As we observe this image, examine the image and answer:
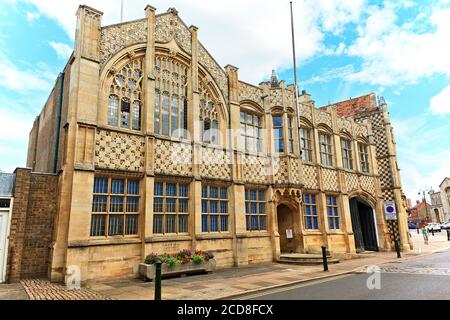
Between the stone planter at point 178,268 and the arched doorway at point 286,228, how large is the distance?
6.69 metres

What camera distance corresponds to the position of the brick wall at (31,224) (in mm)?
9594

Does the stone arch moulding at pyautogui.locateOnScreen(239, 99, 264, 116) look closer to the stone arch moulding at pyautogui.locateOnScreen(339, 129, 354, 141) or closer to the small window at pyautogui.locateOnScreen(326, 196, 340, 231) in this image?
the small window at pyautogui.locateOnScreen(326, 196, 340, 231)

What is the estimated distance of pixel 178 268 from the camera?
11.2m

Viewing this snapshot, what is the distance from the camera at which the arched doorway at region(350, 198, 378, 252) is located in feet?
70.6

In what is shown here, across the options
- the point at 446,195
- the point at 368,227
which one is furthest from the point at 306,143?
the point at 446,195

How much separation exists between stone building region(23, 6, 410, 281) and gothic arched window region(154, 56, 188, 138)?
49 mm

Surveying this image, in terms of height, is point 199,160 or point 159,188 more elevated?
point 199,160

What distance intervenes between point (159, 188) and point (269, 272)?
5798mm

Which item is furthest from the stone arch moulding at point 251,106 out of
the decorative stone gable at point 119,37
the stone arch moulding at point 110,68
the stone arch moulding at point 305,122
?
the decorative stone gable at point 119,37

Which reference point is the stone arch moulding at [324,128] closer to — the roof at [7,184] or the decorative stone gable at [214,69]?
the decorative stone gable at [214,69]

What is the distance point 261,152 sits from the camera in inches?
666

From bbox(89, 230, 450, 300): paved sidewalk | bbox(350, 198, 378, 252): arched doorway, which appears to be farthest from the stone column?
bbox(350, 198, 378, 252): arched doorway
